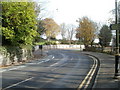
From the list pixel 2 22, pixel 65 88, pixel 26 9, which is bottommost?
pixel 65 88

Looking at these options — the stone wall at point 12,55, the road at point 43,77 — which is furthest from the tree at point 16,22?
the road at point 43,77

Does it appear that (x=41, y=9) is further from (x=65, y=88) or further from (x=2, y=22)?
(x=65, y=88)

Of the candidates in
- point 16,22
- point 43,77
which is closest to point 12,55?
point 16,22

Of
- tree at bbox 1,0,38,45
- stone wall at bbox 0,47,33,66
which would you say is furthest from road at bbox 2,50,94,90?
tree at bbox 1,0,38,45

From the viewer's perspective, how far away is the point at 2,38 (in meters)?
27.8

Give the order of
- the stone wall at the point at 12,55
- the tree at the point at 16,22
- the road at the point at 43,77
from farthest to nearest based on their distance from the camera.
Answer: the tree at the point at 16,22 < the stone wall at the point at 12,55 < the road at the point at 43,77

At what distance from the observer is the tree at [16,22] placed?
26.9 meters

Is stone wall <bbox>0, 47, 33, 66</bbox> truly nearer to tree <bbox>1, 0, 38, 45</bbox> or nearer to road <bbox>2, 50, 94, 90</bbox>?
tree <bbox>1, 0, 38, 45</bbox>

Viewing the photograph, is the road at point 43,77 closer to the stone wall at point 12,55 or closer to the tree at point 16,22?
the stone wall at point 12,55

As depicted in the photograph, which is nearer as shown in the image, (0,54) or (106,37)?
(0,54)

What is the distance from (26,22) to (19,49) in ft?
14.0

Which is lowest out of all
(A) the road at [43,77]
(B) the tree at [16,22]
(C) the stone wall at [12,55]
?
(A) the road at [43,77]

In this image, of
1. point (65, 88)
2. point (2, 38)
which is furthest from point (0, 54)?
point (65, 88)

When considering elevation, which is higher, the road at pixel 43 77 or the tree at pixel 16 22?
the tree at pixel 16 22
